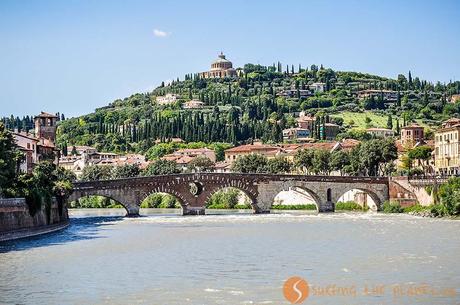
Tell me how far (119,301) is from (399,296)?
8901mm

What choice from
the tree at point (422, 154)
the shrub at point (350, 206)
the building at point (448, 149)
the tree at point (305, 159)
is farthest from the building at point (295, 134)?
the shrub at point (350, 206)

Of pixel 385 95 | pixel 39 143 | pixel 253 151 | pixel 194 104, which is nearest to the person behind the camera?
pixel 39 143

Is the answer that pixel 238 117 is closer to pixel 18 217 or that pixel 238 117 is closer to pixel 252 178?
pixel 252 178

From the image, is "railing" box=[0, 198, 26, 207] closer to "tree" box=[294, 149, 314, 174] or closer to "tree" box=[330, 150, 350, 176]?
"tree" box=[330, 150, 350, 176]

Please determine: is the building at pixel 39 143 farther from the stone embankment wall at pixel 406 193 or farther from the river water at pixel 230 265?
the stone embankment wall at pixel 406 193

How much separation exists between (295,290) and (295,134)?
131m

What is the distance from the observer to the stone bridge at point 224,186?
73562 mm

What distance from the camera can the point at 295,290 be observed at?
2958 cm

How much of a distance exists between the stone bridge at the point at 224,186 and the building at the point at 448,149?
34.6 ft

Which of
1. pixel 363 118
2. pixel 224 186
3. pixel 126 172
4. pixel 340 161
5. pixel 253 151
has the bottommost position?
pixel 224 186

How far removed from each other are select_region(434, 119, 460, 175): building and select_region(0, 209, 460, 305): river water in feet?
113

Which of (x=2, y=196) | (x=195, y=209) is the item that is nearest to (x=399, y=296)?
(x=2, y=196)

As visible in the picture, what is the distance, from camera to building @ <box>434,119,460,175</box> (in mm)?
89688

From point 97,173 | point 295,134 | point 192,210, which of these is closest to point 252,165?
point 97,173
